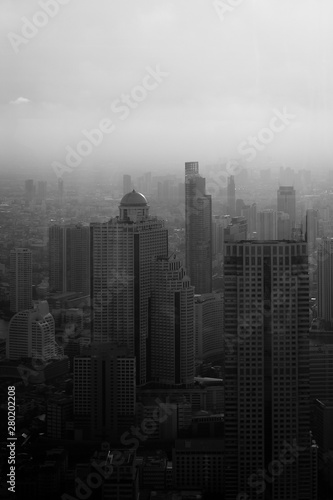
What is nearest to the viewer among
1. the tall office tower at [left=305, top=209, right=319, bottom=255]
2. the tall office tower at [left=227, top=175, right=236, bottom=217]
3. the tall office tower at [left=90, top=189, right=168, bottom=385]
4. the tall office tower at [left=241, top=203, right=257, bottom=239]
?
the tall office tower at [left=241, top=203, right=257, bottom=239]

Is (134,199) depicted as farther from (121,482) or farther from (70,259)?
(121,482)

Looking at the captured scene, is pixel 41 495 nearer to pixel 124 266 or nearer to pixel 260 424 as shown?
pixel 260 424

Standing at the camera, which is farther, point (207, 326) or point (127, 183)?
point (207, 326)

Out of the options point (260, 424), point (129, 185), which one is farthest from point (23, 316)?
point (260, 424)

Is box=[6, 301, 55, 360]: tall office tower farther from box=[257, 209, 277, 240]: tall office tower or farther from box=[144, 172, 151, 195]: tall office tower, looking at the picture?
box=[257, 209, 277, 240]: tall office tower

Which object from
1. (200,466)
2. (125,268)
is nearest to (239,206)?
(125,268)

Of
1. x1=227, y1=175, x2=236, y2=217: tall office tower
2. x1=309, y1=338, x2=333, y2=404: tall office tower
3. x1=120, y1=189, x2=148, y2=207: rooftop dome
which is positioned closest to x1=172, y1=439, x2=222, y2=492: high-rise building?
x1=309, y1=338, x2=333, y2=404: tall office tower
